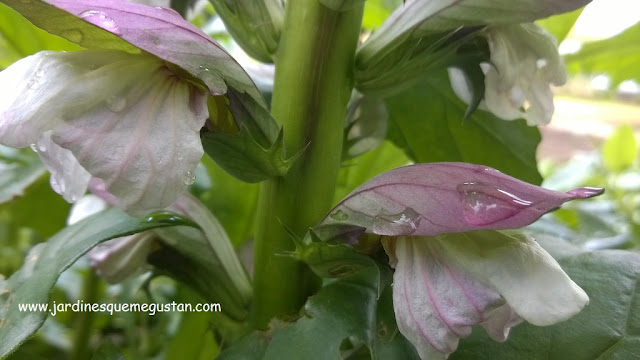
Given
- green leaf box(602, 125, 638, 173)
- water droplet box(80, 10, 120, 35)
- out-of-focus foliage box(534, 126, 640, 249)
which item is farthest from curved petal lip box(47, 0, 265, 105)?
green leaf box(602, 125, 638, 173)

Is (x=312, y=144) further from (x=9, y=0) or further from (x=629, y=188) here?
(x=629, y=188)

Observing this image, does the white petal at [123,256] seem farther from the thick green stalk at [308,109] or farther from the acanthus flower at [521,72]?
the acanthus flower at [521,72]

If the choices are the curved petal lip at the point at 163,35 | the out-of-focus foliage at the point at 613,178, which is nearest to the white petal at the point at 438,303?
the curved petal lip at the point at 163,35

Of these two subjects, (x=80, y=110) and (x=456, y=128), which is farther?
(x=456, y=128)

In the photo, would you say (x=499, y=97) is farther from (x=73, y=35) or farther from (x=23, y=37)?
(x=23, y=37)

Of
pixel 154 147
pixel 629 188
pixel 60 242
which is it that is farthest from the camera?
pixel 629 188

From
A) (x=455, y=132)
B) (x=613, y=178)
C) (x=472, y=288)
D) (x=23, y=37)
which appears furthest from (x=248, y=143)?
(x=613, y=178)

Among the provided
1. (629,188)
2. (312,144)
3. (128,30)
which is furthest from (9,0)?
(629,188)

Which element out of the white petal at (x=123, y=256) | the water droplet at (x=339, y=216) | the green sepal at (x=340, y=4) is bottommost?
the white petal at (x=123, y=256)
